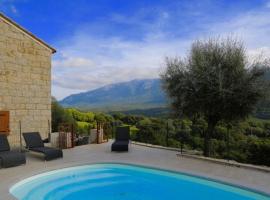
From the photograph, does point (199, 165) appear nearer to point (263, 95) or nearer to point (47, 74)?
point (263, 95)

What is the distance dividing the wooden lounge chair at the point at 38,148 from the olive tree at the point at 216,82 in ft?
17.1

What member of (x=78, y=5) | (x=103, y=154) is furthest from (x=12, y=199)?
(x=78, y=5)

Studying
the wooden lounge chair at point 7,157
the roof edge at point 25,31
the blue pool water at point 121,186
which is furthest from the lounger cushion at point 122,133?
the roof edge at point 25,31

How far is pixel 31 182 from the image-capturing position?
8266 mm

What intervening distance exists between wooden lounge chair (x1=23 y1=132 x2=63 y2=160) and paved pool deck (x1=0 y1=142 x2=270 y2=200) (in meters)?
0.25

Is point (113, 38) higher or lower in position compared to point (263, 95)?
higher

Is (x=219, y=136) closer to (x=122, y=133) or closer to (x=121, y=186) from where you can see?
(x=122, y=133)

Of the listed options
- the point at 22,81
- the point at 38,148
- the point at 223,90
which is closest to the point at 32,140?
the point at 38,148

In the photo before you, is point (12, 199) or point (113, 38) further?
point (113, 38)

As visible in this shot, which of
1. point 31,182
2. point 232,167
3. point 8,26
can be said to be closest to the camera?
point 31,182

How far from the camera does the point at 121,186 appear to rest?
884 centimetres

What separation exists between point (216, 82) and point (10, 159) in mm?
7770

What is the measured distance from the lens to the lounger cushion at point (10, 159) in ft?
30.3

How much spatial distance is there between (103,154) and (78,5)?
24.6ft
